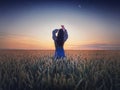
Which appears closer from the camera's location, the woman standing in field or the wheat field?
the wheat field

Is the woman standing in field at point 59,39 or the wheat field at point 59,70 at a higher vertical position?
the woman standing in field at point 59,39

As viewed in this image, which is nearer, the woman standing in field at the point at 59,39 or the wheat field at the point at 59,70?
the wheat field at the point at 59,70

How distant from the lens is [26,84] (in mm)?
2234

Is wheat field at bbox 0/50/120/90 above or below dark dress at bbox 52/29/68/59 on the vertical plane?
below

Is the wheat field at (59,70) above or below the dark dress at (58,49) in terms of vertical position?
below

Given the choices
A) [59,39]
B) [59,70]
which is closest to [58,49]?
[59,39]

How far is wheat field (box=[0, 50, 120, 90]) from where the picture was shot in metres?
2.17

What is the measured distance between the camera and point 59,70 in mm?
2396

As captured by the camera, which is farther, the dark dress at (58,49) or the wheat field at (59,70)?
the dark dress at (58,49)

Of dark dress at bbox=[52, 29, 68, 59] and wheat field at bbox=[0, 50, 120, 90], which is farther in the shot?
dark dress at bbox=[52, 29, 68, 59]

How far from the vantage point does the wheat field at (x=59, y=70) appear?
217cm

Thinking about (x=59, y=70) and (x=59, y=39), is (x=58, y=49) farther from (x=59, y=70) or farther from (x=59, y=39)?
(x=59, y=70)

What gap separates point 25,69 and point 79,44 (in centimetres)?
76

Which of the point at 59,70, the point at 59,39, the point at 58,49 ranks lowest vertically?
the point at 59,70
